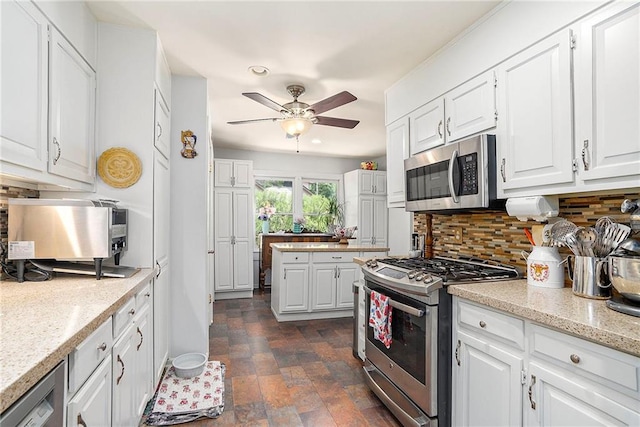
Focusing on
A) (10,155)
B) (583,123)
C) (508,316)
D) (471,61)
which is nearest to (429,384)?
(508,316)

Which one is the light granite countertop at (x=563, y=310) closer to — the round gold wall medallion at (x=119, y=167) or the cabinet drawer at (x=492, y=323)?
the cabinet drawer at (x=492, y=323)

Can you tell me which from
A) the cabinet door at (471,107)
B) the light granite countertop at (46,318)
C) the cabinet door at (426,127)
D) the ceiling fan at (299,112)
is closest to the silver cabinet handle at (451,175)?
the cabinet door at (471,107)

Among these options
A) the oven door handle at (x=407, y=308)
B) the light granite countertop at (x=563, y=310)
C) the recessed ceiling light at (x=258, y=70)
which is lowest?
the oven door handle at (x=407, y=308)

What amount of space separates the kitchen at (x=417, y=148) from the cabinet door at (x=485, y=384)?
0.73 metres

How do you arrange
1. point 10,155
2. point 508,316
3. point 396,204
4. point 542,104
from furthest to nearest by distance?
point 396,204 < point 542,104 < point 508,316 < point 10,155

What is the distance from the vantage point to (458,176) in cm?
207

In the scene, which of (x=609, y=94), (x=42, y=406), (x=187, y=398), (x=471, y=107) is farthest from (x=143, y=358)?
(x=609, y=94)

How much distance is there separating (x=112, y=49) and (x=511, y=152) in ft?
8.07

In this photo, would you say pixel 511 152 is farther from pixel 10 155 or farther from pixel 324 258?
pixel 324 258

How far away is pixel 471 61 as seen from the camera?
209 centimetres

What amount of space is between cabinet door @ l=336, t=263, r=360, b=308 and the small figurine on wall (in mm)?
2187

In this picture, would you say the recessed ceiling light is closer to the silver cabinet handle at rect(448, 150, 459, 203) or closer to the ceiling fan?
the ceiling fan

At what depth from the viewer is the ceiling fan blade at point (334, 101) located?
2673 mm

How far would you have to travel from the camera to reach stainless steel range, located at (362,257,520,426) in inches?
69.2
